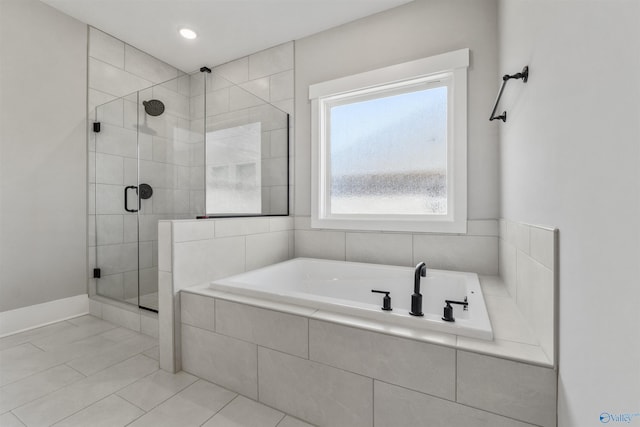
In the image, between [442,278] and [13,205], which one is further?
[13,205]

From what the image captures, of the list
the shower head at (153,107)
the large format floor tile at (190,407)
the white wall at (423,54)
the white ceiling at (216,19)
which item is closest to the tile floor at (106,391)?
the large format floor tile at (190,407)

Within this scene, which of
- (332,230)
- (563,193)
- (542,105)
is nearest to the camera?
(563,193)

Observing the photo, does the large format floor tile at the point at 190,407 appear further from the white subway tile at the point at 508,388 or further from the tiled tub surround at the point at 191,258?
the white subway tile at the point at 508,388

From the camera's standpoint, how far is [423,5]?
6.80 feet

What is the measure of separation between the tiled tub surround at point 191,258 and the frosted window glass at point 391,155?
905mm

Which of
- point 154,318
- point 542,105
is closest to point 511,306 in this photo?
point 542,105

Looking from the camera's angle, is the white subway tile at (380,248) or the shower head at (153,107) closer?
the white subway tile at (380,248)

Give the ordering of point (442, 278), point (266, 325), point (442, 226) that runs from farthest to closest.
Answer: point (442, 226) < point (442, 278) < point (266, 325)

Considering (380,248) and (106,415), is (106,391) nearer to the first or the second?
(106,415)

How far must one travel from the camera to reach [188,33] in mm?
2545

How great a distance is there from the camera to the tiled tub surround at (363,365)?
888mm

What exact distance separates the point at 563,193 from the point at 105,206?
325cm

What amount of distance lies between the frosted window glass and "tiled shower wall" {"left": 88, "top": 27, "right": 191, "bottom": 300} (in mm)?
1418

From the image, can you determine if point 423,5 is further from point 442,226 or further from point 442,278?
point 442,278
